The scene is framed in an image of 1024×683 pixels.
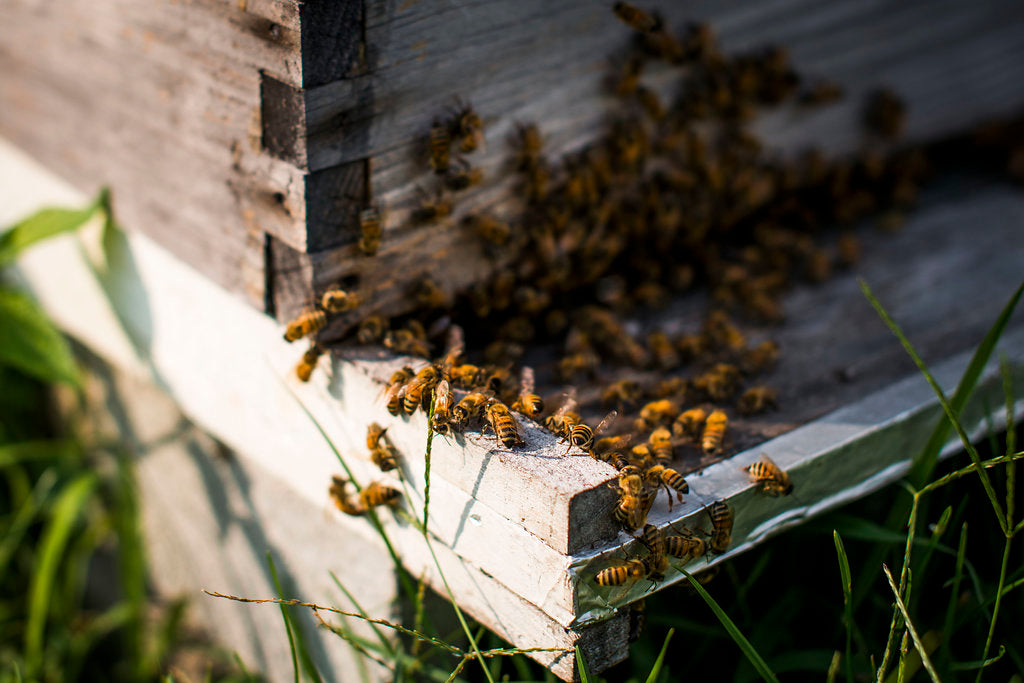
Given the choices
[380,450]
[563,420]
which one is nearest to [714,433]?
[563,420]

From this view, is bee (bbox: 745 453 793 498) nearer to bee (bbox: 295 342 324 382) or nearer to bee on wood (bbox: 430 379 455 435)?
bee on wood (bbox: 430 379 455 435)

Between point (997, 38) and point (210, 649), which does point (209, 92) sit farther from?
point (997, 38)

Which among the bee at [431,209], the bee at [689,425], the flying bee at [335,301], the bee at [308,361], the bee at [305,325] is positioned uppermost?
the bee at [431,209]

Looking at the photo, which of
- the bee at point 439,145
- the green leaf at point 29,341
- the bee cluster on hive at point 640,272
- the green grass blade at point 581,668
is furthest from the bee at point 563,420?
the green leaf at point 29,341

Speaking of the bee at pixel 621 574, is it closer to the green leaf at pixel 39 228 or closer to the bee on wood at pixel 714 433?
the bee on wood at pixel 714 433

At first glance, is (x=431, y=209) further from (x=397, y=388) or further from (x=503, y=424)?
(x=503, y=424)

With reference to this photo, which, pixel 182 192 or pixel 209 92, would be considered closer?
pixel 209 92

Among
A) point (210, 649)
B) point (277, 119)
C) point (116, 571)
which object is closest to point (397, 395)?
point (277, 119)
